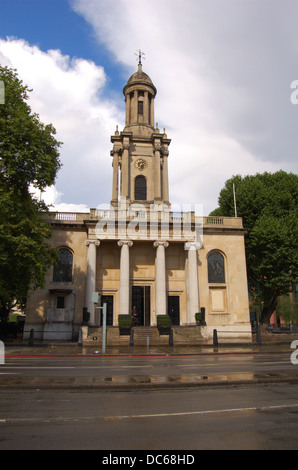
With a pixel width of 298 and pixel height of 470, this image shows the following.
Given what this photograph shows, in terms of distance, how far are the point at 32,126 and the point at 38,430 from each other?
840 inches

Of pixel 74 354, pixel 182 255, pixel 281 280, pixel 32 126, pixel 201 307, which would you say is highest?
pixel 32 126

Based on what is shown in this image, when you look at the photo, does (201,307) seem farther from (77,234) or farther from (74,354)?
(74,354)

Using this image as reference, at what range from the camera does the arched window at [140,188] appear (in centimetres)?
3932

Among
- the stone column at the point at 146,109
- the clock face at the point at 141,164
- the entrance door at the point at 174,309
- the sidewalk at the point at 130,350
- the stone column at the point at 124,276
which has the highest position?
the stone column at the point at 146,109

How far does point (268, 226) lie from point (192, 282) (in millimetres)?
9979

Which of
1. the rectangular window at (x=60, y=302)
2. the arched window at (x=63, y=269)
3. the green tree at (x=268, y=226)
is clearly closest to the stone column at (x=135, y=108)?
the green tree at (x=268, y=226)

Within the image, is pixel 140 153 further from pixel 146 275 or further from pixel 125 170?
pixel 146 275

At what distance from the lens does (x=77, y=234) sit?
110 feet

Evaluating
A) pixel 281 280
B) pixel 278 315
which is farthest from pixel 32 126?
pixel 278 315

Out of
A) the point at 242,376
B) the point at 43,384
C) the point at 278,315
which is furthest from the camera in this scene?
the point at 278,315

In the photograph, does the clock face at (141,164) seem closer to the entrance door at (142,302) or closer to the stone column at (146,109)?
the stone column at (146,109)

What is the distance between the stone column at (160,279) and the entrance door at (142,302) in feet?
9.92

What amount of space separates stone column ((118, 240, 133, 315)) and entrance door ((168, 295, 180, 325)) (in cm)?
579

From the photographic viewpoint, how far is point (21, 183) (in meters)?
23.6
